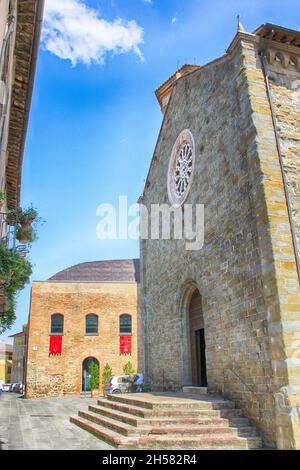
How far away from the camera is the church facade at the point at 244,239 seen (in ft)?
23.7

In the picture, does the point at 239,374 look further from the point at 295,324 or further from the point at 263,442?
the point at 295,324

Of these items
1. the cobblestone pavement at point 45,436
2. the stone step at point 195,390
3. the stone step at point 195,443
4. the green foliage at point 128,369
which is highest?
the green foliage at point 128,369

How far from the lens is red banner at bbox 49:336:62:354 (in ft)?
80.7

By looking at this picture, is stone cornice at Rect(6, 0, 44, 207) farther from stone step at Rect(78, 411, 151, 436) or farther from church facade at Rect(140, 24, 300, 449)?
stone step at Rect(78, 411, 151, 436)

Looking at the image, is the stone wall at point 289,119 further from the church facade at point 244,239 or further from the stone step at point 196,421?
the stone step at point 196,421

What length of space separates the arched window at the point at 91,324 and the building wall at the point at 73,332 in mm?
253

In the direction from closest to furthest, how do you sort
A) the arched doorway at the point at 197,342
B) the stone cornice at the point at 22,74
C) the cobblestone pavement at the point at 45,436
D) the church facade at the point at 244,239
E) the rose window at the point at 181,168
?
the church facade at the point at 244,239, the cobblestone pavement at the point at 45,436, the stone cornice at the point at 22,74, the arched doorway at the point at 197,342, the rose window at the point at 181,168

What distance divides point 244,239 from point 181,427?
411 centimetres

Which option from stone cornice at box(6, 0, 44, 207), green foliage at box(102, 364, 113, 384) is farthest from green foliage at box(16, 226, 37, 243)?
green foliage at box(102, 364, 113, 384)

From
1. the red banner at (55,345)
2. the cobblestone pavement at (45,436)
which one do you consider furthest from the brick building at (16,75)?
the red banner at (55,345)

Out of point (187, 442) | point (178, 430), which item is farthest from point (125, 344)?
point (187, 442)

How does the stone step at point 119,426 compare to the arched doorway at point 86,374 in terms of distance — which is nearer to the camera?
the stone step at point 119,426

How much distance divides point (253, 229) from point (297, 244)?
3.38 ft
